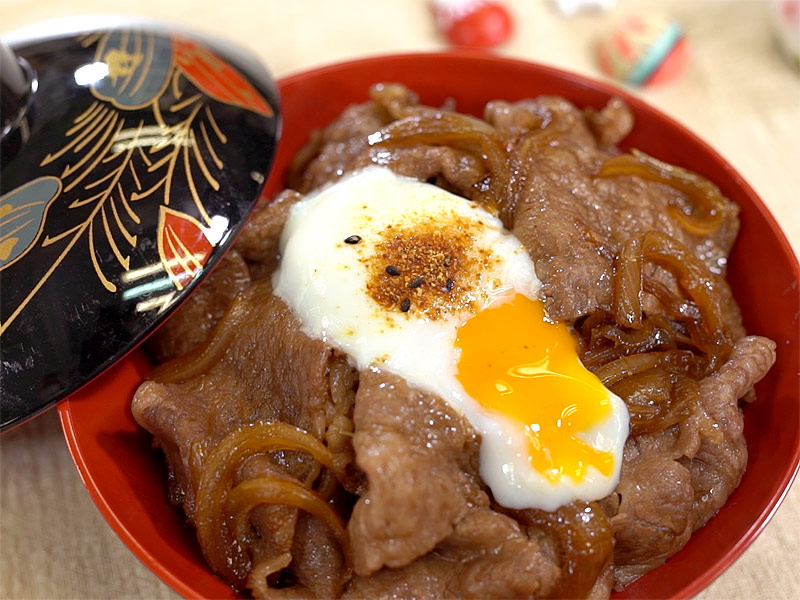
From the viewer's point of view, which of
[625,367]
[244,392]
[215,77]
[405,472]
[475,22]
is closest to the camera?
[405,472]

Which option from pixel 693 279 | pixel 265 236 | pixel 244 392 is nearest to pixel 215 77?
pixel 265 236

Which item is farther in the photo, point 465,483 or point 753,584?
point 753,584

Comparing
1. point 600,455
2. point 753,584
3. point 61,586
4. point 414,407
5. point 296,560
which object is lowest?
point 61,586

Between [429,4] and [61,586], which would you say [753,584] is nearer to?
[61,586]

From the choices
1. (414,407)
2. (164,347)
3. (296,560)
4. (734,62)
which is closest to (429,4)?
(734,62)

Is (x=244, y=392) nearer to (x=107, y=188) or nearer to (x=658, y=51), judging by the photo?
(x=107, y=188)

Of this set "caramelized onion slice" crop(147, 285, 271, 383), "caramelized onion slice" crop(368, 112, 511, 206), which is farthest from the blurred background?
"caramelized onion slice" crop(368, 112, 511, 206)

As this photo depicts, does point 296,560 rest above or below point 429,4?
below
